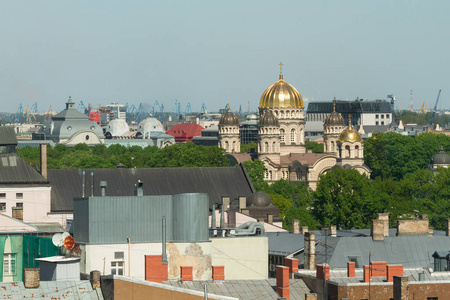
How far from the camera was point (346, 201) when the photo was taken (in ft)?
390

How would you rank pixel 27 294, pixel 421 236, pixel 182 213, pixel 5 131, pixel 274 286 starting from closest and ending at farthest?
pixel 27 294 < pixel 274 286 < pixel 182 213 < pixel 421 236 < pixel 5 131

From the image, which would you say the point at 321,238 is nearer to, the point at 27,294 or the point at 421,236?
the point at 421,236

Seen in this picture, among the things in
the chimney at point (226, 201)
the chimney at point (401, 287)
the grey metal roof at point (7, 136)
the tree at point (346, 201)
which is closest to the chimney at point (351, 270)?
the chimney at point (401, 287)

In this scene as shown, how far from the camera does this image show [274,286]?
5741 cm

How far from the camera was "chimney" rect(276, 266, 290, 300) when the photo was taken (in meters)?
55.9

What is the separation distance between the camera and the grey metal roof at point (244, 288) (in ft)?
182

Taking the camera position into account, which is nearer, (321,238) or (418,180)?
(321,238)

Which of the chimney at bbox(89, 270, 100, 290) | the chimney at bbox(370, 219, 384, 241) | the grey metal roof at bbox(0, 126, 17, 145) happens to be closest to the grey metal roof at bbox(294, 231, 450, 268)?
the chimney at bbox(370, 219, 384, 241)

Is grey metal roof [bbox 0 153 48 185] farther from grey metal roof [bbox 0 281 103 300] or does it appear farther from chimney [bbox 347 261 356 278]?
grey metal roof [bbox 0 281 103 300]

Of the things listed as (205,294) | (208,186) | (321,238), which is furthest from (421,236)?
(208,186)

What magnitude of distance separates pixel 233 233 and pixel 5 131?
163 feet

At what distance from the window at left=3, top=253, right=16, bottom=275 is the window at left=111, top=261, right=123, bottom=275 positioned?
9.79 metres

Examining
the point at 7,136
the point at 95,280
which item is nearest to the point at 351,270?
the point at 95,280

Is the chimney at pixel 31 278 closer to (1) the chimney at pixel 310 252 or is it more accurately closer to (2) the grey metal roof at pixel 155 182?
(1) the chimney at pixel 310 252
